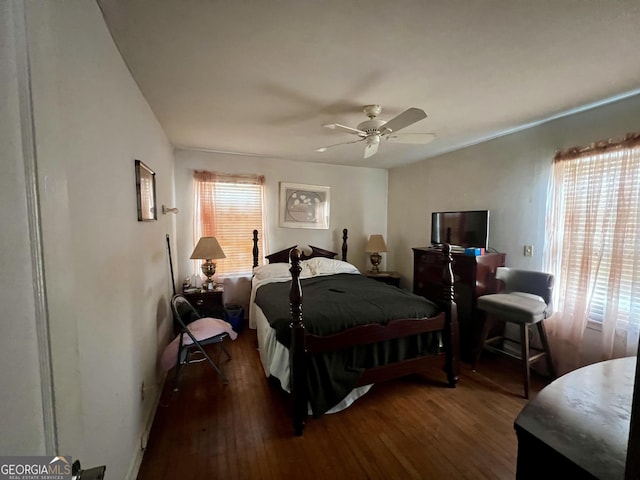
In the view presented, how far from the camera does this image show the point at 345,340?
1.92 metres

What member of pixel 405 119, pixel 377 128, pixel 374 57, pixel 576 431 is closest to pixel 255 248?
pixel 377 128

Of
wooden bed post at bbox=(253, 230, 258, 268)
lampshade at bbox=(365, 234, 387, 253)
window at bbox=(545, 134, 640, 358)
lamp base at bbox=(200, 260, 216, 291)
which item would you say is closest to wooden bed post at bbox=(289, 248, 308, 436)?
lamp base at bbox=(200, 260, 216, 291)

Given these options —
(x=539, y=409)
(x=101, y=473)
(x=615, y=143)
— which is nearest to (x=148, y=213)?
(x=101, y=473)

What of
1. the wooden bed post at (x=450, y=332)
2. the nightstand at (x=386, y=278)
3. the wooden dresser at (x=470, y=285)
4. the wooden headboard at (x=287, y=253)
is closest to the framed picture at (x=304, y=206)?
the wooden headboard at (x=287, y=253)

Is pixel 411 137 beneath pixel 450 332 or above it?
above

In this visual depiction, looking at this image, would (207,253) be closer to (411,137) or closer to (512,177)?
(411,137)

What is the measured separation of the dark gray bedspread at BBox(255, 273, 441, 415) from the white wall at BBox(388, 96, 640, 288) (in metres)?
1.33

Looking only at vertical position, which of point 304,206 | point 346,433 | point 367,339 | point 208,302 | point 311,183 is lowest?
point 346,433

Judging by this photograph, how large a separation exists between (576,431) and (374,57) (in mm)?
1814

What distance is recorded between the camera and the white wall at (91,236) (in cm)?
50

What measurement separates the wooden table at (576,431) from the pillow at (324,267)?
280 cm

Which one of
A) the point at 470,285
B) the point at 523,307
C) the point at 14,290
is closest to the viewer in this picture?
the point at 14,290

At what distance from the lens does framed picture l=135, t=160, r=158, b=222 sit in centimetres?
168

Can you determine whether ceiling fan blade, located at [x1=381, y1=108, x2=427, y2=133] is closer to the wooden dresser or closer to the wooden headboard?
the wooden dresser
